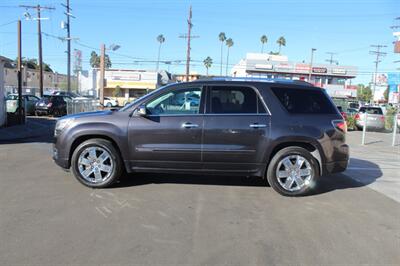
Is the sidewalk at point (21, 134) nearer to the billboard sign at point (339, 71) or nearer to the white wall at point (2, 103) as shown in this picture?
the white wall at point (2, 103)

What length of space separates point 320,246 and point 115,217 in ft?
8.35

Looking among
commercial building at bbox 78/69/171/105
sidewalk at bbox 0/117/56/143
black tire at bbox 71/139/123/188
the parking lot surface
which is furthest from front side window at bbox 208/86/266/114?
commercial building at bbox 78/69/171/105

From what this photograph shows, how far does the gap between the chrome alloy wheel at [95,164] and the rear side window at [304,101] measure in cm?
299

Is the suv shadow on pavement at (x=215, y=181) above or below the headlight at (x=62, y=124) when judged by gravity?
below

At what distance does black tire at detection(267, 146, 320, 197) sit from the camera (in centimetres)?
665

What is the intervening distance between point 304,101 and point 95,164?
3622mm

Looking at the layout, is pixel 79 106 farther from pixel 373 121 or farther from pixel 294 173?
pixel 294 173

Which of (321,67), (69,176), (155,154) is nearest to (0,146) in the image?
(69,176)

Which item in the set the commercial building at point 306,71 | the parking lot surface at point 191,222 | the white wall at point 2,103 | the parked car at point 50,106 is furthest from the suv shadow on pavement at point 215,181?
the commercial building at point 306,71

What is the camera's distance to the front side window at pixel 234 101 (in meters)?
6.68

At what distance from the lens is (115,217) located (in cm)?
531

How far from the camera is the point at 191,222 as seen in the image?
Result: 5.22 meters

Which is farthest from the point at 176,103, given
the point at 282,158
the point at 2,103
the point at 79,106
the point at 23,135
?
the point at 79,106

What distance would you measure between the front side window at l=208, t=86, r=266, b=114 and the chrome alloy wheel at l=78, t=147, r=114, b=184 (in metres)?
1.88
